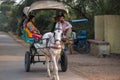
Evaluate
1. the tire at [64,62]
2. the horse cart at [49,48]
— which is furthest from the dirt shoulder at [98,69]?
the horse cart at [49,48]

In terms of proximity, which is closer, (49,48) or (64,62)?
(49,48)

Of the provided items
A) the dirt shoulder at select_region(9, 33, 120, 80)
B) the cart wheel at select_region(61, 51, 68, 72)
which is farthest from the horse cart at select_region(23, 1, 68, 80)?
the dirt shoulder at select_region(9, 33, 120, 80)

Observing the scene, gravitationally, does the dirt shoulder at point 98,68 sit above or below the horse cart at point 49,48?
below

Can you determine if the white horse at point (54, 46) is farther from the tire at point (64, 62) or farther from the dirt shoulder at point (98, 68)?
the tire at point (64, 62)

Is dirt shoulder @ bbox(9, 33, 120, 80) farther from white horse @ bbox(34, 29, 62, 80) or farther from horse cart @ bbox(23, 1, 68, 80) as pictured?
white horse @ bbox(34, 29, 62, 80)

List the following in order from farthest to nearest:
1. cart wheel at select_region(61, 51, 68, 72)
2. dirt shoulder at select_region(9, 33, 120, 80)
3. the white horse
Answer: cart wheel at select_region(61, 51, 68, 72) < dirt shoulder at select_region(9, 33, 120, 80) < the white horse

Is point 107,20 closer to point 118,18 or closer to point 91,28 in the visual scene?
point 118,18

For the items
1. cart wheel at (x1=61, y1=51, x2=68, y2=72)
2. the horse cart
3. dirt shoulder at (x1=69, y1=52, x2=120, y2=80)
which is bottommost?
dirt shoulder at (x1=69, y1=52, x2=120, y2=80)

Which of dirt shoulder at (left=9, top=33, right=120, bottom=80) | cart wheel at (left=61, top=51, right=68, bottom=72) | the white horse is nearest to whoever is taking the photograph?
the white horse

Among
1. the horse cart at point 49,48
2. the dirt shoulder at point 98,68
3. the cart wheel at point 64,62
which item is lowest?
the dirt shoulder at point 98,68

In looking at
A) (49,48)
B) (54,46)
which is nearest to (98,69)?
(49,48)

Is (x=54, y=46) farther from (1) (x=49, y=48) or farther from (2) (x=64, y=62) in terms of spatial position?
(2) (x=64, y=62)

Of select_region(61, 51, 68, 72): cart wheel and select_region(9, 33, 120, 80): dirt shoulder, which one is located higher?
select_region(61, 51, 68, 72): cart wheel

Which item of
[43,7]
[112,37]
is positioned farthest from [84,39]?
[43,7]
